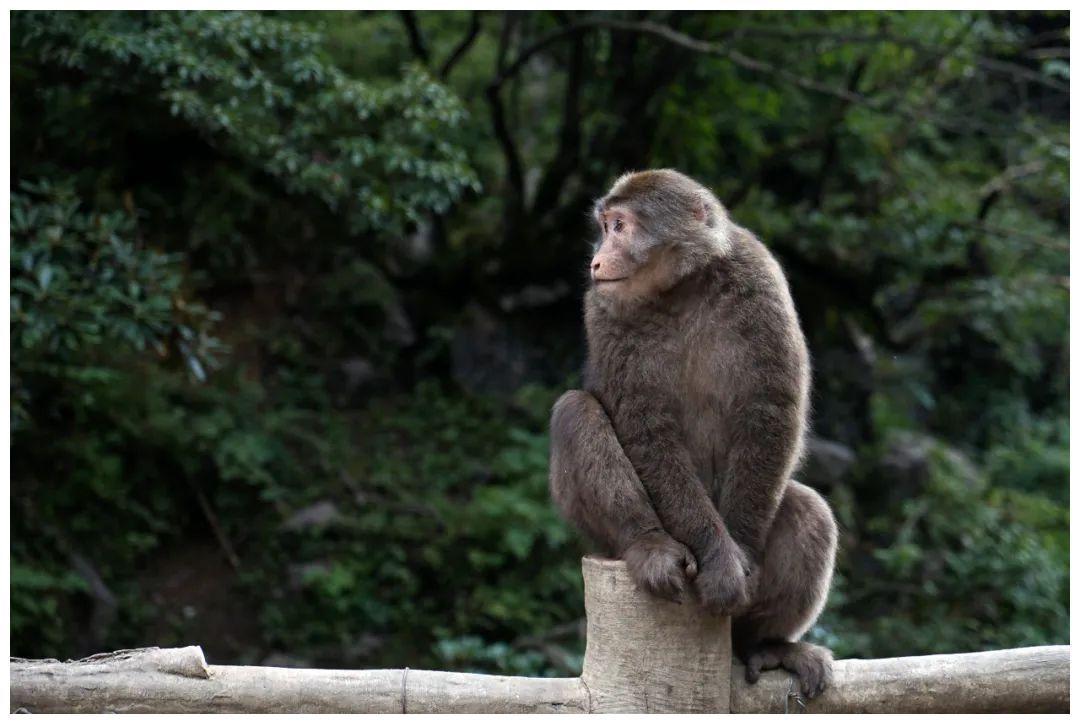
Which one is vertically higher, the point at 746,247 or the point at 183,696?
the point at 746,247

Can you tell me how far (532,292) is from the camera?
31.0ft

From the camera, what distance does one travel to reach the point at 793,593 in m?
3.68

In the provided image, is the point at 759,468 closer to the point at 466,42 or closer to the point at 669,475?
the point at 669,475

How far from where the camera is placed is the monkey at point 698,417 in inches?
140

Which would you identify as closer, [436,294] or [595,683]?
[595,683]

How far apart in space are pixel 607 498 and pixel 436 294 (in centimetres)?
611

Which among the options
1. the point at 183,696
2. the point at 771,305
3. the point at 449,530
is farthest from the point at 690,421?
the point at 449,530

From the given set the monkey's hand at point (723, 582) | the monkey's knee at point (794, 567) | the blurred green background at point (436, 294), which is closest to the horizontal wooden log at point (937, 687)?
the monkey's knee at point (794, 567)

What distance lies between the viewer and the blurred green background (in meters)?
5.75

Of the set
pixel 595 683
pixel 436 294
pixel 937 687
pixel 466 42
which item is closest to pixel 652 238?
pixel 595 683

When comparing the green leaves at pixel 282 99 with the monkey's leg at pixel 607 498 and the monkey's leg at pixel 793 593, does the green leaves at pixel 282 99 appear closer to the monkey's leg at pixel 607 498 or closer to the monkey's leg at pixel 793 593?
the monkey's leg at pixel 607 498

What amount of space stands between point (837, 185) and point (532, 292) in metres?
2.72

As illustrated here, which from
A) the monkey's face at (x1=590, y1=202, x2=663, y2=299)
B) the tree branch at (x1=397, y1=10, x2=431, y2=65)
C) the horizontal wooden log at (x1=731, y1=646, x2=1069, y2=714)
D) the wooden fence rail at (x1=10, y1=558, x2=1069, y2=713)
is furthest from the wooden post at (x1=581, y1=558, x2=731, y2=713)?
the tree branch at (x1=397, y1=10, x2=431, y2=65)

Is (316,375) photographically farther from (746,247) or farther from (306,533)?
(746,247)
